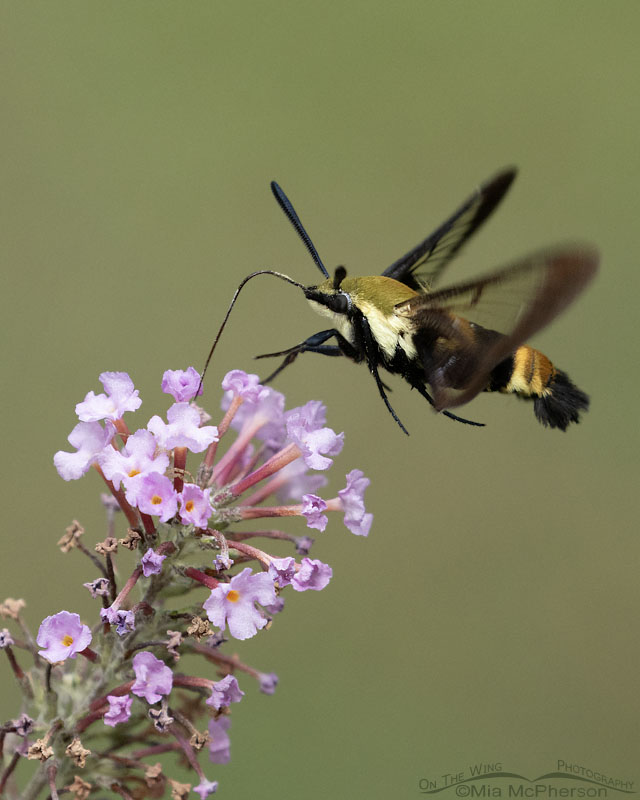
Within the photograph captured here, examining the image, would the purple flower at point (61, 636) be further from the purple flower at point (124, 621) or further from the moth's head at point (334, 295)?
the moth's head at point (334, 295)

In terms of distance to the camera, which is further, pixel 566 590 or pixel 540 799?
pixel 566 590

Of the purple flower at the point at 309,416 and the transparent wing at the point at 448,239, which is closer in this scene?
the purple flower at the point at 309,416

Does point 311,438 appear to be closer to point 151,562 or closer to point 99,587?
point 151,562

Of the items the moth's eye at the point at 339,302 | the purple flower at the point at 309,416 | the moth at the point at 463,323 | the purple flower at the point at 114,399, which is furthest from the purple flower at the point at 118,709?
the moth's eye at the point at 339,302

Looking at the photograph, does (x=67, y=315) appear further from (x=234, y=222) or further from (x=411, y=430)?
(x=411, y=430)

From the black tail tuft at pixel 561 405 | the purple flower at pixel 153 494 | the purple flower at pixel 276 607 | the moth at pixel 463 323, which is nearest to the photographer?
the purple flower at pixel 153 494

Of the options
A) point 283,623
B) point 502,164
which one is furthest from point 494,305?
point 502,164

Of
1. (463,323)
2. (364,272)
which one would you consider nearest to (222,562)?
(463,323)
